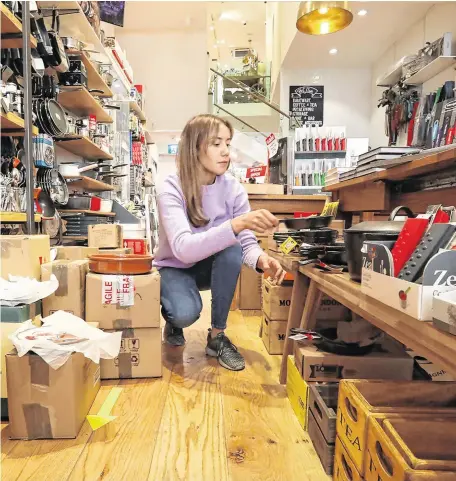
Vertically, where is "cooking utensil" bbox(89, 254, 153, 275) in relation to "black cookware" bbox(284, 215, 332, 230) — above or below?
below

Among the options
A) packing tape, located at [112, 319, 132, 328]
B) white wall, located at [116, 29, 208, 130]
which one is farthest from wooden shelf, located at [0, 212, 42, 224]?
white wall, located at [116, 29, 208, 130]

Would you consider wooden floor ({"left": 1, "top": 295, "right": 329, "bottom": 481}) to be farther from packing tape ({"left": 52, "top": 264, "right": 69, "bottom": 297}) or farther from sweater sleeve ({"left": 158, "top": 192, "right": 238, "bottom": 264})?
sweater sleeve ({"left": 158, "top": 192, "right": 238, "bottom": 264})

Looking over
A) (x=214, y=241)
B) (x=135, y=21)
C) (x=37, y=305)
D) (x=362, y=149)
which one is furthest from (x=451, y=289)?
(x=135, y=21)

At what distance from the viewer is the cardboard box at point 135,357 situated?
1437 mm

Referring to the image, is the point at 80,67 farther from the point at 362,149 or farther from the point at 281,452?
the point at 362,149

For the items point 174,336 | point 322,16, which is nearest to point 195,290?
point 174,336

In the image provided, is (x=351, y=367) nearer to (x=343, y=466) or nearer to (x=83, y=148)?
(x=343, y=466)

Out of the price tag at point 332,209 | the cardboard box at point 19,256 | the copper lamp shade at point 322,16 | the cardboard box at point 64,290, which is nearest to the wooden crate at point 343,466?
the cardboard box at point 64,290

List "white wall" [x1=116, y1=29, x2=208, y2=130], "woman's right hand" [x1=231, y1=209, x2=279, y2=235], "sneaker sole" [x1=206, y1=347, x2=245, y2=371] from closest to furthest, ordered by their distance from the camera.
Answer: "woman's right hand" [x1=231, y1=209, x2=279, y2=235] → "sneaker sole" [x1=206, y1=347, x2=245, y2=371] → "white wall" [x1=116, y1=29, x2=208, y2=130]

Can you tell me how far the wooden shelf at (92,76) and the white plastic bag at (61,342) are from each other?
7.75 ft

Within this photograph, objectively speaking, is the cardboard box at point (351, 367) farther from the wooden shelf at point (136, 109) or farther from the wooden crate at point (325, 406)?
the wooden shelf at point (136, 109)

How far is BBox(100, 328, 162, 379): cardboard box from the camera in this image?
144cm

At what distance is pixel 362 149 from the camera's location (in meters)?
4.67

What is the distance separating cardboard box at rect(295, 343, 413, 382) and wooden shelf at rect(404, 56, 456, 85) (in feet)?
9.03
